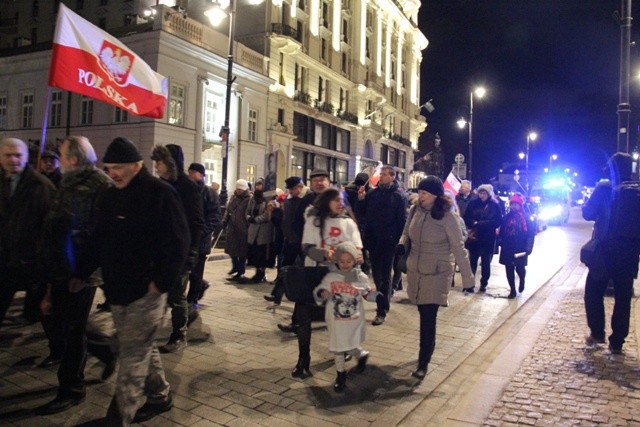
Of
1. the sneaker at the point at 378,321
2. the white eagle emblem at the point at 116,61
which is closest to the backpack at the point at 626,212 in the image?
the sneaker at the point at 378,321

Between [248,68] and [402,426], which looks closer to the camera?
[402,426]

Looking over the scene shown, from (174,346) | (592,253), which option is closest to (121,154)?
(174,346)

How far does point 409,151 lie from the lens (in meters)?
63.0

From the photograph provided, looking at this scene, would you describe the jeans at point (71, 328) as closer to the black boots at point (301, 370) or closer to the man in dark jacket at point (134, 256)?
the man in dark jacket at point (134, 256)

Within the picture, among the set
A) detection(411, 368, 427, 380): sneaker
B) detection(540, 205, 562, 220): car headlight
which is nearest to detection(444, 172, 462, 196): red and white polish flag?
detection(411, 368, 427, 380): sneaker

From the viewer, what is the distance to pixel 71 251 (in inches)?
143

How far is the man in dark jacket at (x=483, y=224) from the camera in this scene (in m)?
9.77

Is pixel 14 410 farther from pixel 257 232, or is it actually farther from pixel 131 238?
pixel 257 232

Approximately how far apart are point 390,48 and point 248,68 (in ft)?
96.6

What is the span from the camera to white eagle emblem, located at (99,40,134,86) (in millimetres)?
6621

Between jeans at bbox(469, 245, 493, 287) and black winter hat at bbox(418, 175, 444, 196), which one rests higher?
black winter hat at bbox(418, 175, 444, 196)

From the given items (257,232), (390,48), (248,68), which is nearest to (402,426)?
(257,232)

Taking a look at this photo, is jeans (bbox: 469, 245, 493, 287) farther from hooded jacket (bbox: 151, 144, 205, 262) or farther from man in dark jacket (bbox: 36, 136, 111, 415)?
man in dark jacket (bbox: 36, 136, 111, 415)

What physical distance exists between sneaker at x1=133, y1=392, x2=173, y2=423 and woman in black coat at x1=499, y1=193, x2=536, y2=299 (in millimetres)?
6987
